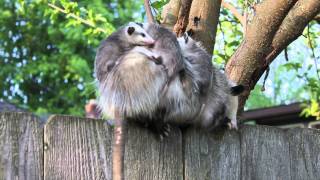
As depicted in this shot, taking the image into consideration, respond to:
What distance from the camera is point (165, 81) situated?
7.47 ft

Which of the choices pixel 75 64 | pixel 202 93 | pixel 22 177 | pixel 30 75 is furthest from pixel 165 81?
pixel 30 75

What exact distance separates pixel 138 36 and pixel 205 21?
0.64 meters

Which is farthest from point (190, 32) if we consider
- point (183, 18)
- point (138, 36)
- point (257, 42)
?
point (138, 36)

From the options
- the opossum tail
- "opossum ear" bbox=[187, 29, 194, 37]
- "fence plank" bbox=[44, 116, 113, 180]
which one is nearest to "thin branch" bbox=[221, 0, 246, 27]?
"opossum ear" bbox=[187, 29, 194, 37]

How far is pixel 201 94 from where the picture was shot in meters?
Answer: 2.51

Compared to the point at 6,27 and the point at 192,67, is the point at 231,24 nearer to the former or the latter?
the point at 192,67

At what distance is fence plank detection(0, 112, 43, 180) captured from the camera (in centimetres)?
188

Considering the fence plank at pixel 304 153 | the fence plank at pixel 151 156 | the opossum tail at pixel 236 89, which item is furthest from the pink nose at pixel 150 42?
the fence plank at pixel 304 153

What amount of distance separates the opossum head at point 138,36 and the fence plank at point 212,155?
401 mm

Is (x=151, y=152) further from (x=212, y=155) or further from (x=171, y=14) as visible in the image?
(x=171, y=14)

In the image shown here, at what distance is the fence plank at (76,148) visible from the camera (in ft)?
6.59

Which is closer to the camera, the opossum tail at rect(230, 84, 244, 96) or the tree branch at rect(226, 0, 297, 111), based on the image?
the opossum tail at rect(230, 84, 244, 96)

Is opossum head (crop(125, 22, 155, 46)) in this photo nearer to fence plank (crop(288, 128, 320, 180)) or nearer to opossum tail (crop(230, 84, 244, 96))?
opossum tail (crop(230, 84, 244, 96))

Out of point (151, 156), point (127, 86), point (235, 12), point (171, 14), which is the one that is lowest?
point (151, 156)
